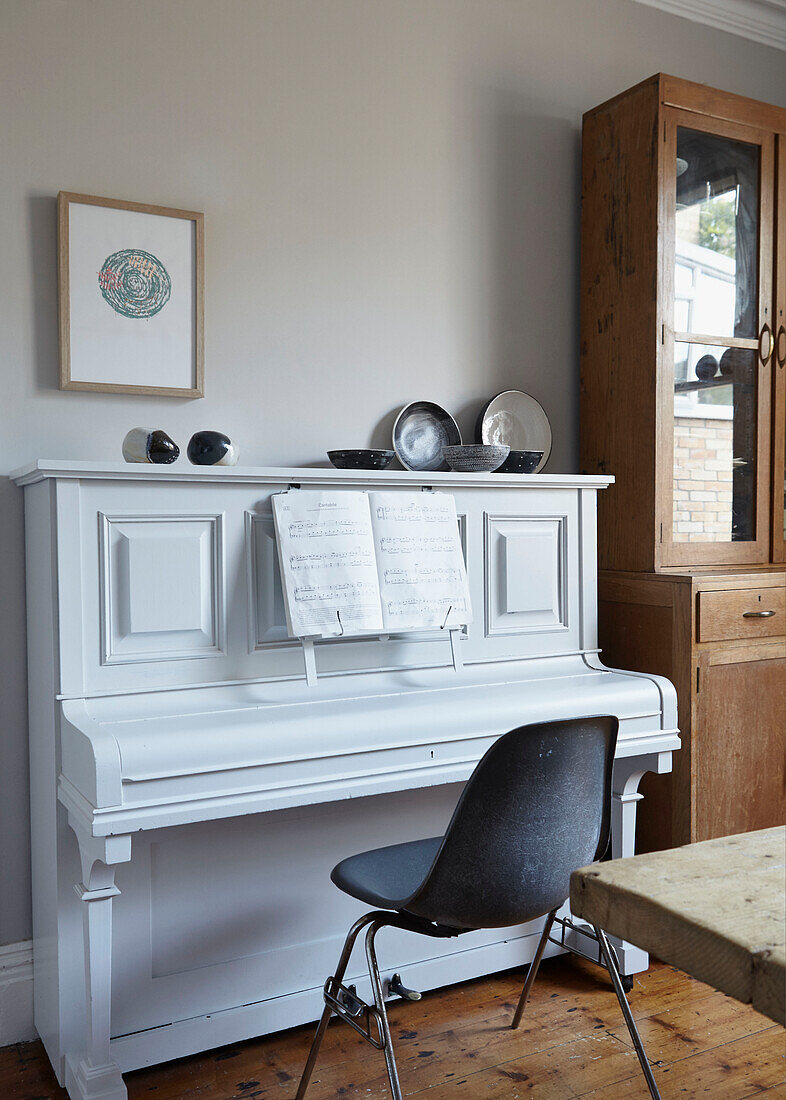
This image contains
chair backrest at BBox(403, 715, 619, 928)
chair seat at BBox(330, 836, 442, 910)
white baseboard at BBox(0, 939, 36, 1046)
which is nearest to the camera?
chair backrest at BBox(403, 715, 619, 928)

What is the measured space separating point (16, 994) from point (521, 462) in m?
1.87

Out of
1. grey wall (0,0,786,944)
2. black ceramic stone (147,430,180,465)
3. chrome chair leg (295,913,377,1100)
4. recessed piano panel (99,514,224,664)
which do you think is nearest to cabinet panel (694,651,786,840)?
grey wall (0,0,786,944)

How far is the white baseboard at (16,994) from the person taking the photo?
2242 mm

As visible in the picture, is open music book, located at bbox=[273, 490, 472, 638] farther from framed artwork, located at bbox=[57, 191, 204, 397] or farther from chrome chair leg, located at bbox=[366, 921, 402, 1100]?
chrome chair leg, located at bbox=[366, 921, 402, 1100]

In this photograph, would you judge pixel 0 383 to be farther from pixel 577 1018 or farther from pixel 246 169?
pixel 577 1018

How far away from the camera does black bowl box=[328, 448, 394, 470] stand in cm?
247

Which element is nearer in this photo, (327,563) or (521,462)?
(327,563)

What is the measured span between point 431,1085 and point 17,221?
7.17 ft

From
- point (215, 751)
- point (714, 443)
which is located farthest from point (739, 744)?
point (215, 751)

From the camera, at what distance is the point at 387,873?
190 centimetres

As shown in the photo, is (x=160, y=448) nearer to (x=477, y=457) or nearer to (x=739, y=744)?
(x=477, y=457)

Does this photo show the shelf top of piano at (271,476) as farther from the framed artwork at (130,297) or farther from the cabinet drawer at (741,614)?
the cabinet drawer at (741,614)

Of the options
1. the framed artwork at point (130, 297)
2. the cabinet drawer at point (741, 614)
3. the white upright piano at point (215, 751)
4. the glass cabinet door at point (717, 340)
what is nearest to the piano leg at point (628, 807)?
the white upright piano at point (215, 751)

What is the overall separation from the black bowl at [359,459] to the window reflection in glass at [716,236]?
1.04 meters
